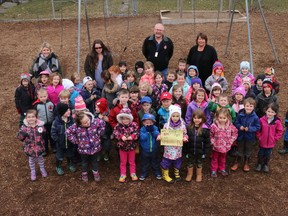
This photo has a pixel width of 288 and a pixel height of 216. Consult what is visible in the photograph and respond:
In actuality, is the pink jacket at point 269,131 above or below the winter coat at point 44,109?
below

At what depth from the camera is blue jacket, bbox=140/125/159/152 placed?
5.02 meters

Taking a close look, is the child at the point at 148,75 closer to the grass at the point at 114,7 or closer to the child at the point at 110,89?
the child at the point at 110,89

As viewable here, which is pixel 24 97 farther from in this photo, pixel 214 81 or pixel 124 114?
pixel 214 81

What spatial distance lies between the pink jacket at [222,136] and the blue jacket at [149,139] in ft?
2.88

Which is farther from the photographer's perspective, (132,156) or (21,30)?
(21,30)

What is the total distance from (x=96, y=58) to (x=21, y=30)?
365 inches

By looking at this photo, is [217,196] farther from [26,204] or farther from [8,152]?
[8,152]

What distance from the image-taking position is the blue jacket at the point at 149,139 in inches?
197

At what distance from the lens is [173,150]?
5.09 m

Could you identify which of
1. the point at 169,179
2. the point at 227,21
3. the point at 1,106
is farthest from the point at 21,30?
the point at 169,179

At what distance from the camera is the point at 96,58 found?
6594mm

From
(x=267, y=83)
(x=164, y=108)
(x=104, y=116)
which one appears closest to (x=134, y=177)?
(x=104, y=116)

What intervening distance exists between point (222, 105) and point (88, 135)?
84.5 inches

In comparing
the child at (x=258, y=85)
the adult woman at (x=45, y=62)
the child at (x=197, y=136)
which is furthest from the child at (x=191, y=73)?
the adult woman at (x=45, y=62)
